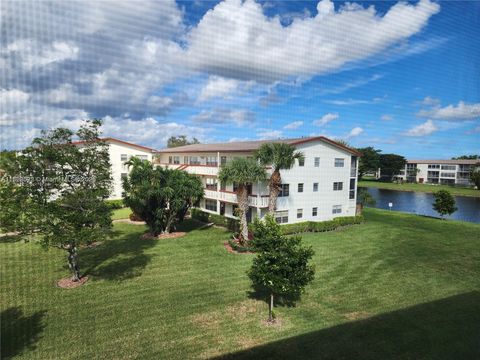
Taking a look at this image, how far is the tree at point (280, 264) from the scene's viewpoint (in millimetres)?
5645

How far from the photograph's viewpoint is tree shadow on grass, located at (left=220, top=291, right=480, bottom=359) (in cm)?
467

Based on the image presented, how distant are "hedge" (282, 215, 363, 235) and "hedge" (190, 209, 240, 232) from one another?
2334mm

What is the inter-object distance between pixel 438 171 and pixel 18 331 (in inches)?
2298

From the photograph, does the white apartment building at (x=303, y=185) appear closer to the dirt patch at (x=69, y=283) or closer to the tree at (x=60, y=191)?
the tree at (x=60, y=191)

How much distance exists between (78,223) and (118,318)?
9.35 feet

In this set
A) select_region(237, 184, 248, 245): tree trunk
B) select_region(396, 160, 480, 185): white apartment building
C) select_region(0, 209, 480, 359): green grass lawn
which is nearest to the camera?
select_region(0, 209, 480, 359): green grass lawn

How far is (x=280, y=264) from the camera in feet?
18.7

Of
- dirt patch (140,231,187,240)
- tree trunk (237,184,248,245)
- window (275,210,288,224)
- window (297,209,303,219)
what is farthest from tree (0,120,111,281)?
window (297,209,303,219)


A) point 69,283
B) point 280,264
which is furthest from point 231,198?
point 280,264

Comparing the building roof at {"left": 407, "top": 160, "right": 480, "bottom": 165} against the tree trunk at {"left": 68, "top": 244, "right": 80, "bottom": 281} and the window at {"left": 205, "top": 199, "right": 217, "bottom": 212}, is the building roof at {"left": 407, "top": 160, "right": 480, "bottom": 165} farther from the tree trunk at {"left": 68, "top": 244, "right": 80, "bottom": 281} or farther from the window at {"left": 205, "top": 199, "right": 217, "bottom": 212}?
the tree trunk at {"left": 68, "top": 244, "right": 80, "bottom": 281}

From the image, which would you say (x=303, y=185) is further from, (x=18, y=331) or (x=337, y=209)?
(x=18, y=331)

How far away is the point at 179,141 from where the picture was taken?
44.1 m

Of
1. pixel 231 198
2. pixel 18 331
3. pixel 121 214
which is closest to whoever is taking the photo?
pixel 18 331

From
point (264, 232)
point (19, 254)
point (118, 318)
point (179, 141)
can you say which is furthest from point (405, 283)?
point (179, 141)
